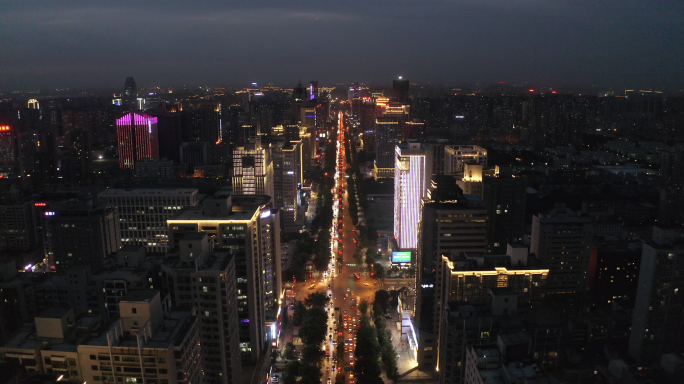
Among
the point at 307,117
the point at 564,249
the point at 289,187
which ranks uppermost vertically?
the point at 307,117

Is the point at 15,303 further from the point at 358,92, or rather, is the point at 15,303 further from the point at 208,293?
the point at 358,92

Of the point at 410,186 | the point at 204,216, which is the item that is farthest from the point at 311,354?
the point at 410,186

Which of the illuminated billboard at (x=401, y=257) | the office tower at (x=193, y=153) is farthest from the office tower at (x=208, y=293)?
the office tower at (x=193, y=153)

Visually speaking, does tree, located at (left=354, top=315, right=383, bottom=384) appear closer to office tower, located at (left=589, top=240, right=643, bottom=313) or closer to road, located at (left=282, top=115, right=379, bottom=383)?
road, located at (left=282, top=115, right=379, bottom=383)

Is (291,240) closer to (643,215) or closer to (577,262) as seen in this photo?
(577,262)

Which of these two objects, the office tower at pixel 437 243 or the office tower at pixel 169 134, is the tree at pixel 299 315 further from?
the office tower at pixel 169 134
